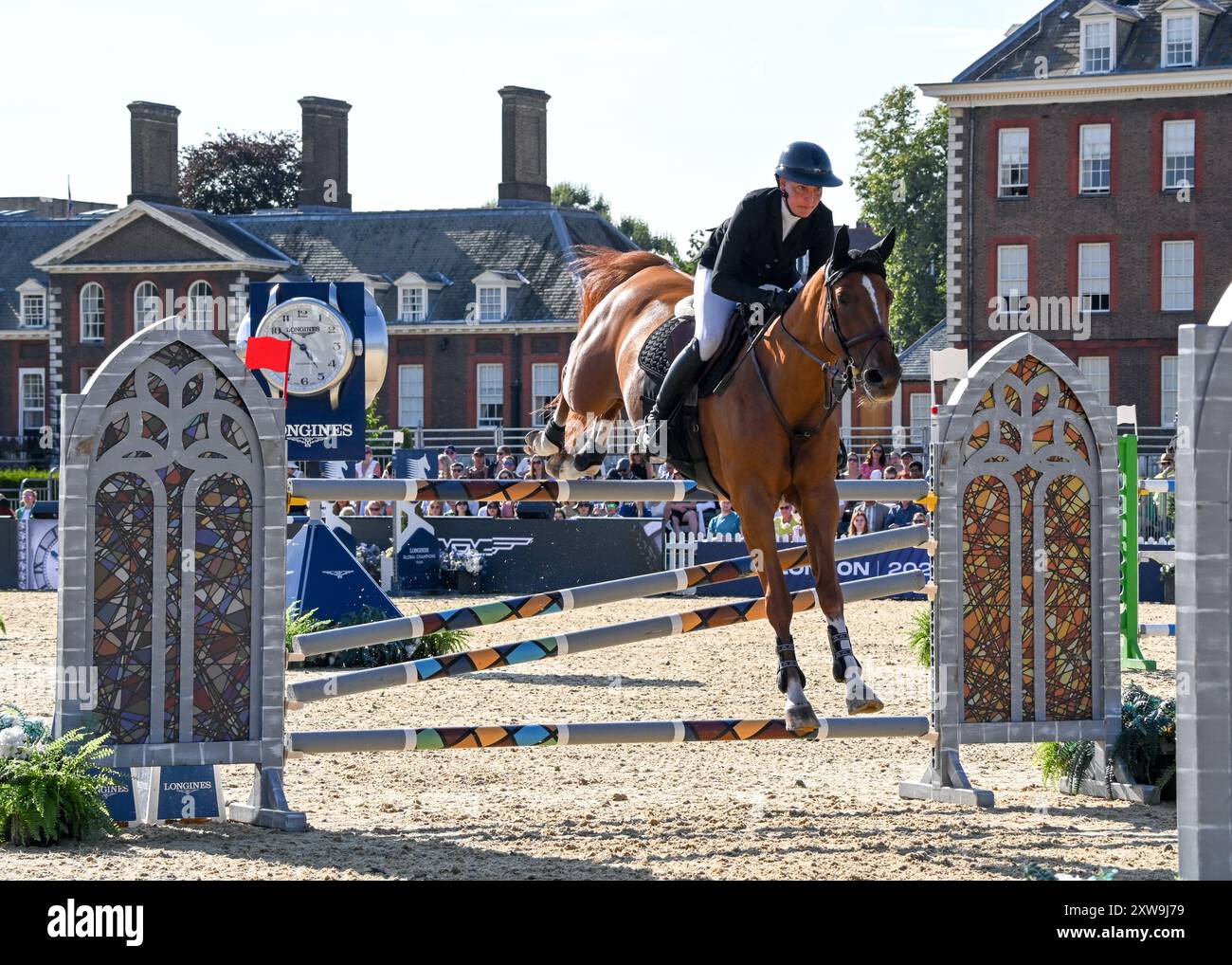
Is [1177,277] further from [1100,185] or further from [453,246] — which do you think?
[453,246]

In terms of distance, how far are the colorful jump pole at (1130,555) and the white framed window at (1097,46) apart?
2997 centimetres

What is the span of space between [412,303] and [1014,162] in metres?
19.9

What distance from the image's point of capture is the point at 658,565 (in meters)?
21.1

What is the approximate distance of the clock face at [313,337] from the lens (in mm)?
14883

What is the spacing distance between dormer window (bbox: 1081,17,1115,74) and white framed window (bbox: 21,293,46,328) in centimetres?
3587

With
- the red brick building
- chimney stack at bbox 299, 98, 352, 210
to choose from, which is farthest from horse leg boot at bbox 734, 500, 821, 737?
chimney stack at bbox 299, 98, 352, 210

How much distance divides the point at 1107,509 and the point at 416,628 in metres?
3.12

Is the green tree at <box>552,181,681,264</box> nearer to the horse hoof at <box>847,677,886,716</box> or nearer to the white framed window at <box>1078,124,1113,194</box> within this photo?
the white framed window at <box>1078,124,1113,194</box>

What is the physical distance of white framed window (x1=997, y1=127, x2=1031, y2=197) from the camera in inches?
1639

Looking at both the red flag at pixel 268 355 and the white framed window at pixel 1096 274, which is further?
the white framed window at pixel 1096 274

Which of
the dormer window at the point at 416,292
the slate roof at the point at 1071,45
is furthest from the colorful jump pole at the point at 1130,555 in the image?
the dormer window at the point at 416,292

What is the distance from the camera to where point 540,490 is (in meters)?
7.44

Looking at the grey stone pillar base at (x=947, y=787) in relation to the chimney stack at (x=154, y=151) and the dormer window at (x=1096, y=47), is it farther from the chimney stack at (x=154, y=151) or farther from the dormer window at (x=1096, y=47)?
the chimney stack at (x=154, y=151)

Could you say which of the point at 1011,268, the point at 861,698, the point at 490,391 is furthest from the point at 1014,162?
the point at 861,698
